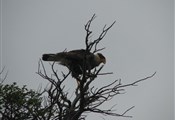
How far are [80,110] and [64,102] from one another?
0.53 m

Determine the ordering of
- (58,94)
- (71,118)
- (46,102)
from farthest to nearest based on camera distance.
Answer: (46,102)
(58,94)
(71,118)

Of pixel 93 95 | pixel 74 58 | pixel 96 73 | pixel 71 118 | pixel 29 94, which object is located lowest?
pixel 71 118

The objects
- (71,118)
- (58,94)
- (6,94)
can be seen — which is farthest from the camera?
(6,94)

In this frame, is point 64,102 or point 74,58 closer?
point 64,102

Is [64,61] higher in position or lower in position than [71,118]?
higher

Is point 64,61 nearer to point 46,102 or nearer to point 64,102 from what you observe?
point 46,102

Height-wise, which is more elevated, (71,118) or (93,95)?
(93,95)

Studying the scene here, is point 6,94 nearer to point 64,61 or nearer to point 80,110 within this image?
point 64,61

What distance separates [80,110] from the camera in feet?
11.8

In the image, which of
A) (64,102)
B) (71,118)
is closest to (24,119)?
(64,102)

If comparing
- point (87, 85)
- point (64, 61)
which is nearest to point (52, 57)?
point (64, 61)

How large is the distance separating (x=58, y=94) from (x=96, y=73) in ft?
2.04

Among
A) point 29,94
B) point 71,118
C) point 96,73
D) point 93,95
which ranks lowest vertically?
point 71,118

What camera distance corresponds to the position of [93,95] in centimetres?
367
